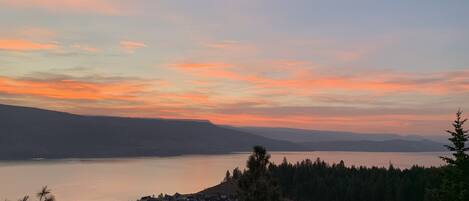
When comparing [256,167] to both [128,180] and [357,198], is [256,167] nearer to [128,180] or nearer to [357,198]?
[357,198]

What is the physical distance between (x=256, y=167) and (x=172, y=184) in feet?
514

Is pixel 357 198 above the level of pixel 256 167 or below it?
below

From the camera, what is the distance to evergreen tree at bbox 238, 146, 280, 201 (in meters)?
16.4

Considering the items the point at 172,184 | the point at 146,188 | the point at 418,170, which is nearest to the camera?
the point at 418,170

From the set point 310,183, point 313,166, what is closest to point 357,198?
point 310,183

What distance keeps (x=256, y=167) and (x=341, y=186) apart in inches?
Result: 3846

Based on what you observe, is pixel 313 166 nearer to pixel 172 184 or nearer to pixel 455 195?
pixel 172 184

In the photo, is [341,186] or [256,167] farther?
[341,186]

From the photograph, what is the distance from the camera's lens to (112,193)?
139125mm

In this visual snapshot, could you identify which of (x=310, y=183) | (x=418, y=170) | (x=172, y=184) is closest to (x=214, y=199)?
(x=310, y=183)

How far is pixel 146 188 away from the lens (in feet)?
511

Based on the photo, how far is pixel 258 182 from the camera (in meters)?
16.7

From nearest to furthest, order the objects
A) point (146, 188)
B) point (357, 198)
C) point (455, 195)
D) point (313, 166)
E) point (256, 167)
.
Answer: point (455, 195)
point (256, 167)
point (357, 198)
point (313, 166)
point (146, 188)

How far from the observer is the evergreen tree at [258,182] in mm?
16438
